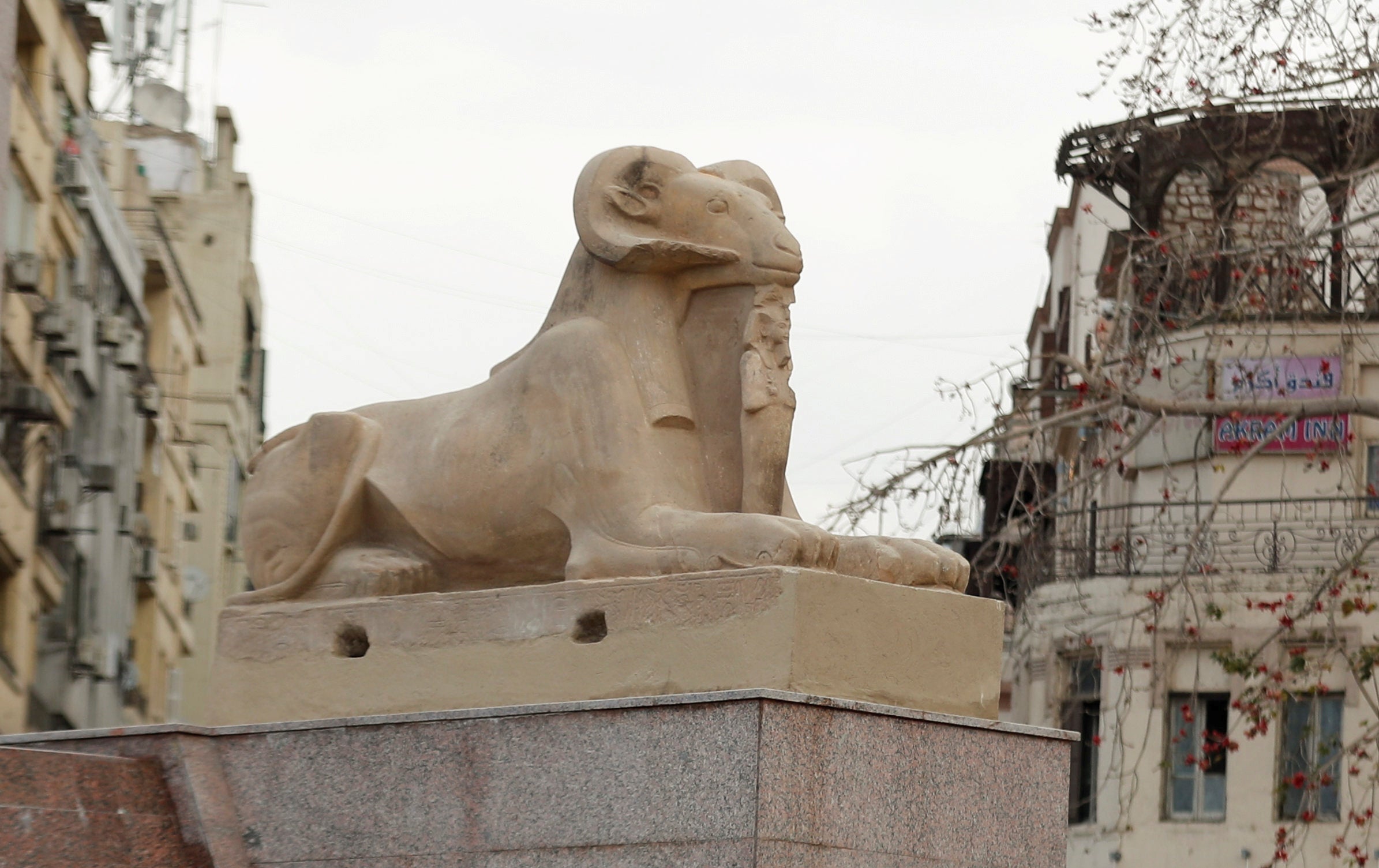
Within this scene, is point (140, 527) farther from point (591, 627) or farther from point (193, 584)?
point (591, 627)

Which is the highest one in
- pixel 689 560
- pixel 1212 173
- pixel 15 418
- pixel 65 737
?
pixel 1212 173

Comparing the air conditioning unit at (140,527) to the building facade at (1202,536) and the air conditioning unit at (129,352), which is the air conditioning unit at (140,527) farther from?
the building facade at (1202,536)

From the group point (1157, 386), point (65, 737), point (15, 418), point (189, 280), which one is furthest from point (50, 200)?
point (65, 737)

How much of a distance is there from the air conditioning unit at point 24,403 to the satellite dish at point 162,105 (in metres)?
A: 13.9

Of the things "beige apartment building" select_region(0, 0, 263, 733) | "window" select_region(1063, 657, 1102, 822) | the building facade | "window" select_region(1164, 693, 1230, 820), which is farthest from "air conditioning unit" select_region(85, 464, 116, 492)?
"window" select_region(1164, 693, 1230, 820)

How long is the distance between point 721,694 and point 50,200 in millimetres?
24167

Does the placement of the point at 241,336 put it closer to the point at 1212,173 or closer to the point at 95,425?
the point at 95,425

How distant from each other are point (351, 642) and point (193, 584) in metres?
37.0

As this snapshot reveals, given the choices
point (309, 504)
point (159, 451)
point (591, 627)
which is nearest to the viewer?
point (591, 627)

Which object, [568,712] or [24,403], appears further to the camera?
A: [24,403]

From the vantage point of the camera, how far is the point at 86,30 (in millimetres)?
31266

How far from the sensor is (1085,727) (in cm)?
3009

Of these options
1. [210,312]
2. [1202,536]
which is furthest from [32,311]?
[210,312]

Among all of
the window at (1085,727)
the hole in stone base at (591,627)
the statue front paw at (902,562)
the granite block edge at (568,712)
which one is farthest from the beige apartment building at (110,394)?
the statue front paw at (902,562)
